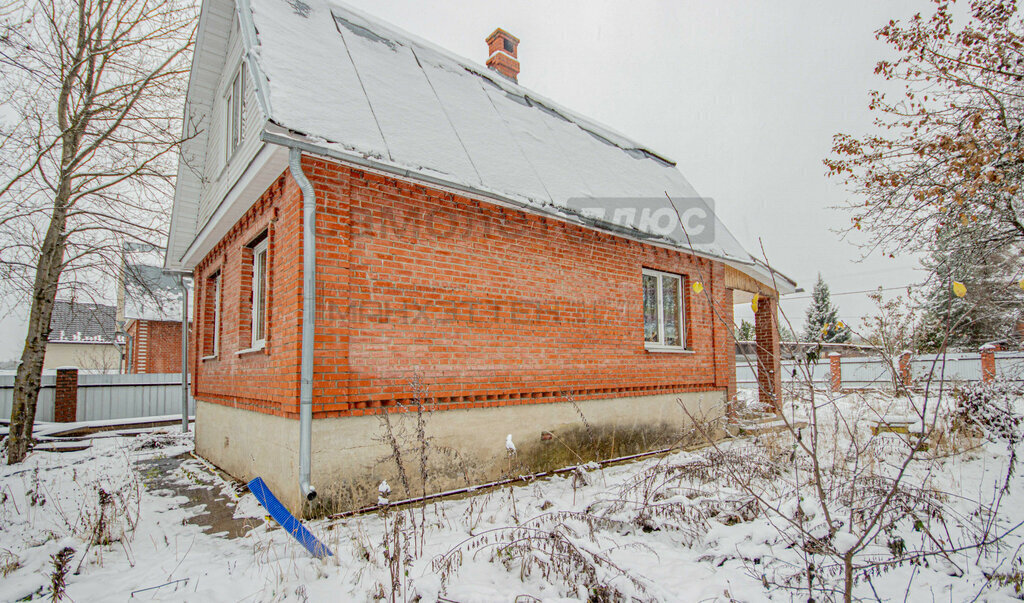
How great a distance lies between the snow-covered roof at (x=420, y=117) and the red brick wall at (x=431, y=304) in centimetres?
41

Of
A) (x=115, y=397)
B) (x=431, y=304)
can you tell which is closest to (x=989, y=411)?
(x=431, y=304)

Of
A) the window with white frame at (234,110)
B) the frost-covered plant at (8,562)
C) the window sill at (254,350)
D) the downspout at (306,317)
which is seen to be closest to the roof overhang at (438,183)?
the downspout at (306,317)

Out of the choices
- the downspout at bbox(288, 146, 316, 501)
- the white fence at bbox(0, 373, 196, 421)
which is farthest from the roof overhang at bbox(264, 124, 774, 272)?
the white fence at bbox(0, 373, 196, 421)

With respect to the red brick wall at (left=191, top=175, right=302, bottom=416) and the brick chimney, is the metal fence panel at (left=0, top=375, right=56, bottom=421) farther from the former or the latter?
the brick chimney

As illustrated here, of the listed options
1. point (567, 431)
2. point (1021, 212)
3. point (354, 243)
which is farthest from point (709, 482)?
point (1021, 212)

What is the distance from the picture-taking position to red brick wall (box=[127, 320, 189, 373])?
70.3ft

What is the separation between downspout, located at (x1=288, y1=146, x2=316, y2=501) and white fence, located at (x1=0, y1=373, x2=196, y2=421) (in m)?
11.3

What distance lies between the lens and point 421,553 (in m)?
3.59

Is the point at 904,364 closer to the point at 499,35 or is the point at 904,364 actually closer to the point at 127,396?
the point at 499,35

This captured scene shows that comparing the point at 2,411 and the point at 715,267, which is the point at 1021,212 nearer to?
the point at 715,267

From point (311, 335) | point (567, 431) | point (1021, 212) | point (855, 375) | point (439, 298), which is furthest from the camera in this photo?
point (855, 375)

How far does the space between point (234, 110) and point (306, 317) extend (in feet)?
14.4

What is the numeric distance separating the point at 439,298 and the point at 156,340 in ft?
71.5

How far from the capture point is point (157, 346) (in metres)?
21.7
